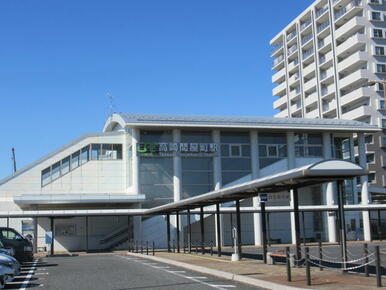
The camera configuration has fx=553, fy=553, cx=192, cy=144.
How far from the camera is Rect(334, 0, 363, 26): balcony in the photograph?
74.1 m

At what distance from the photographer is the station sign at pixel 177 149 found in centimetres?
4575

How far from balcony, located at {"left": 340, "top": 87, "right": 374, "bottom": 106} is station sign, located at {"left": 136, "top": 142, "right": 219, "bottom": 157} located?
3151 cm

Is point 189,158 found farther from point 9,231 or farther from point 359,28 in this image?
point 359,28

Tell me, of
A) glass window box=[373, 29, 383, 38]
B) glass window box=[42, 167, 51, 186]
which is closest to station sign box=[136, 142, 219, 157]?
glass window box=[42, 167, 51, 186]

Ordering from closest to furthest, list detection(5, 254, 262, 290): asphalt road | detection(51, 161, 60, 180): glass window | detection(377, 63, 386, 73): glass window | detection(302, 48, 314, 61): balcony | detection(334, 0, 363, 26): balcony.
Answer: detection(5, 254, 262, 290): asphalt road → detection(51, 161, 60, 180): glass window → detection(377, 63, 386, 73): glass window → detection(334, 0, 363, 26): balcony → detection(302, 48, 314, 61): balcony

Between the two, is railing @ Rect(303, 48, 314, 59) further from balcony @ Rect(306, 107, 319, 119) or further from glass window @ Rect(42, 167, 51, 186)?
glass window @ Rect(42, 167, 51, 186)

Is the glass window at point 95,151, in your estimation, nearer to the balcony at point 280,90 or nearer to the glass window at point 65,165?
the glass window at point 65,165

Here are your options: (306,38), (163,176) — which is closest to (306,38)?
(306,38)

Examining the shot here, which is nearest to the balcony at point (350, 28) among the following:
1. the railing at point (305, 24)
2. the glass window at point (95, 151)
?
the railing at point (305, 24)

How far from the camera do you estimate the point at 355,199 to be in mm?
50312

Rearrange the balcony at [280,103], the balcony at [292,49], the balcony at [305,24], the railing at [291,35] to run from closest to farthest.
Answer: the balcony at [305,24]
the balcony at [292,49]
the railing at [291,35]
the balcony at [280,103]

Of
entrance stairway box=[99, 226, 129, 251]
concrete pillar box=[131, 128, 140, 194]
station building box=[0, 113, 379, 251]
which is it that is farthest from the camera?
concrete pillar box=[131, 128, 140, 194]

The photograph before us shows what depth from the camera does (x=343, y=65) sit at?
246 feet

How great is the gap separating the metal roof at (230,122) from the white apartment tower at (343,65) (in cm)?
1815
